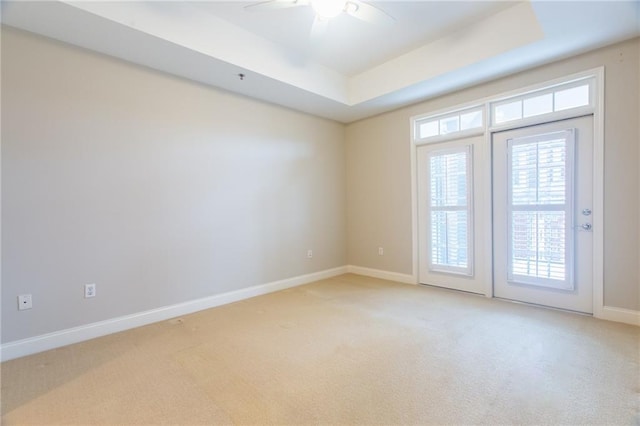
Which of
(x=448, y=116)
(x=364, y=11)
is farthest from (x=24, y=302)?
(x=448, y=116)

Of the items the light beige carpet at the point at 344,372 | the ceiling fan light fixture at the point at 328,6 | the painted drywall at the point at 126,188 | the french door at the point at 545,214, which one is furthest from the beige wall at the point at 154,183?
the ceiling fan light fixture at the point at 328,6

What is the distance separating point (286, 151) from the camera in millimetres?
4367

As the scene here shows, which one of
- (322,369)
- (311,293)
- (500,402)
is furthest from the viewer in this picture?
(311,293)

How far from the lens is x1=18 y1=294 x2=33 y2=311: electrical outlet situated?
2424 millimetres

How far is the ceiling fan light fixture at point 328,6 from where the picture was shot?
87.3 inches

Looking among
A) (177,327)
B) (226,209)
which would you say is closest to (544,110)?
(226,209)

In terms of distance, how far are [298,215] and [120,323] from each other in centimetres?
247

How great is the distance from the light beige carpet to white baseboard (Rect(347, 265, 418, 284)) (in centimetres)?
125

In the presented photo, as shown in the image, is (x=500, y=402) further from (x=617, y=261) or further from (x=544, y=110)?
(x=544, y=110)

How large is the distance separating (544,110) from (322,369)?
11.1 feet

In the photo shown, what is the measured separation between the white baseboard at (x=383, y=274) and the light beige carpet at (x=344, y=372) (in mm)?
1249

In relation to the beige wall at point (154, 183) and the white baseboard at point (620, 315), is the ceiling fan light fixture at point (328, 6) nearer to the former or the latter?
the beige wall at point (154, 183)

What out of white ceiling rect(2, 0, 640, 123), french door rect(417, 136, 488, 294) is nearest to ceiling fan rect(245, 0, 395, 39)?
white ceiling rect(2, 0, 640, 123)

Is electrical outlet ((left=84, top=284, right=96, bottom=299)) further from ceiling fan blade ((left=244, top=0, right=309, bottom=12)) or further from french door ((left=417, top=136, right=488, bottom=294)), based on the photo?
french door ((left=417, top=136, right=488, bottom=294))
